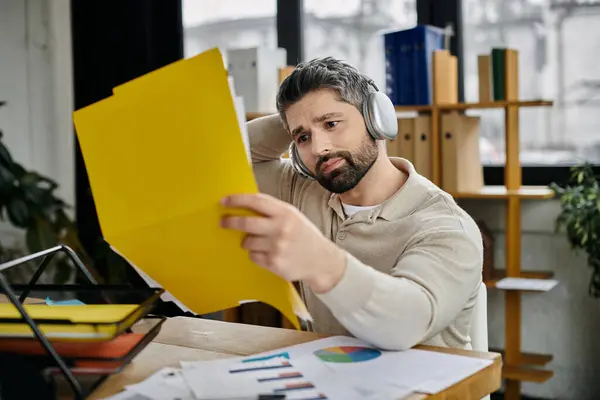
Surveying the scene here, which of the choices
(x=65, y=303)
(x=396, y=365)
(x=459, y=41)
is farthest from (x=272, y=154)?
(x=459, y=41)

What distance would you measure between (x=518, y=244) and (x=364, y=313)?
82.8 inches

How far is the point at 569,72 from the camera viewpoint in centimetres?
320

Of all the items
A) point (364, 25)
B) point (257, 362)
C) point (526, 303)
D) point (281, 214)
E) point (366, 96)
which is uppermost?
point (364, 25)

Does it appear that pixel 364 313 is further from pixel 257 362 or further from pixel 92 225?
pixel 92 225

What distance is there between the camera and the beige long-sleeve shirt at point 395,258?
3.59ft

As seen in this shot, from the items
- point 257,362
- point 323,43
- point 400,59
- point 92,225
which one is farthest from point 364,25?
point 257,362

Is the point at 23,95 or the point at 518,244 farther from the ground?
the point at 23,95

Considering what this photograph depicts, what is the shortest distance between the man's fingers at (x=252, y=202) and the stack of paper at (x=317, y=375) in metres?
0.23

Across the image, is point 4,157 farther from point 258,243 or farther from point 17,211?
point 258,243

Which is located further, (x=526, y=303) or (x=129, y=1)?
(x=129, y=1)

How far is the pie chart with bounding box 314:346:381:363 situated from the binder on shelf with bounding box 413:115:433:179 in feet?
6.85

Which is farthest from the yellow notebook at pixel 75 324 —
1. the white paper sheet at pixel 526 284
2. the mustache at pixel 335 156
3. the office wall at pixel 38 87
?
the office wall at pixel 38 87

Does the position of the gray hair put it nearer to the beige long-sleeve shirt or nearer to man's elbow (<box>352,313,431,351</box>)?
the beige long-sleeve shirt

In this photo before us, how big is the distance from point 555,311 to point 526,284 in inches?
12.8
